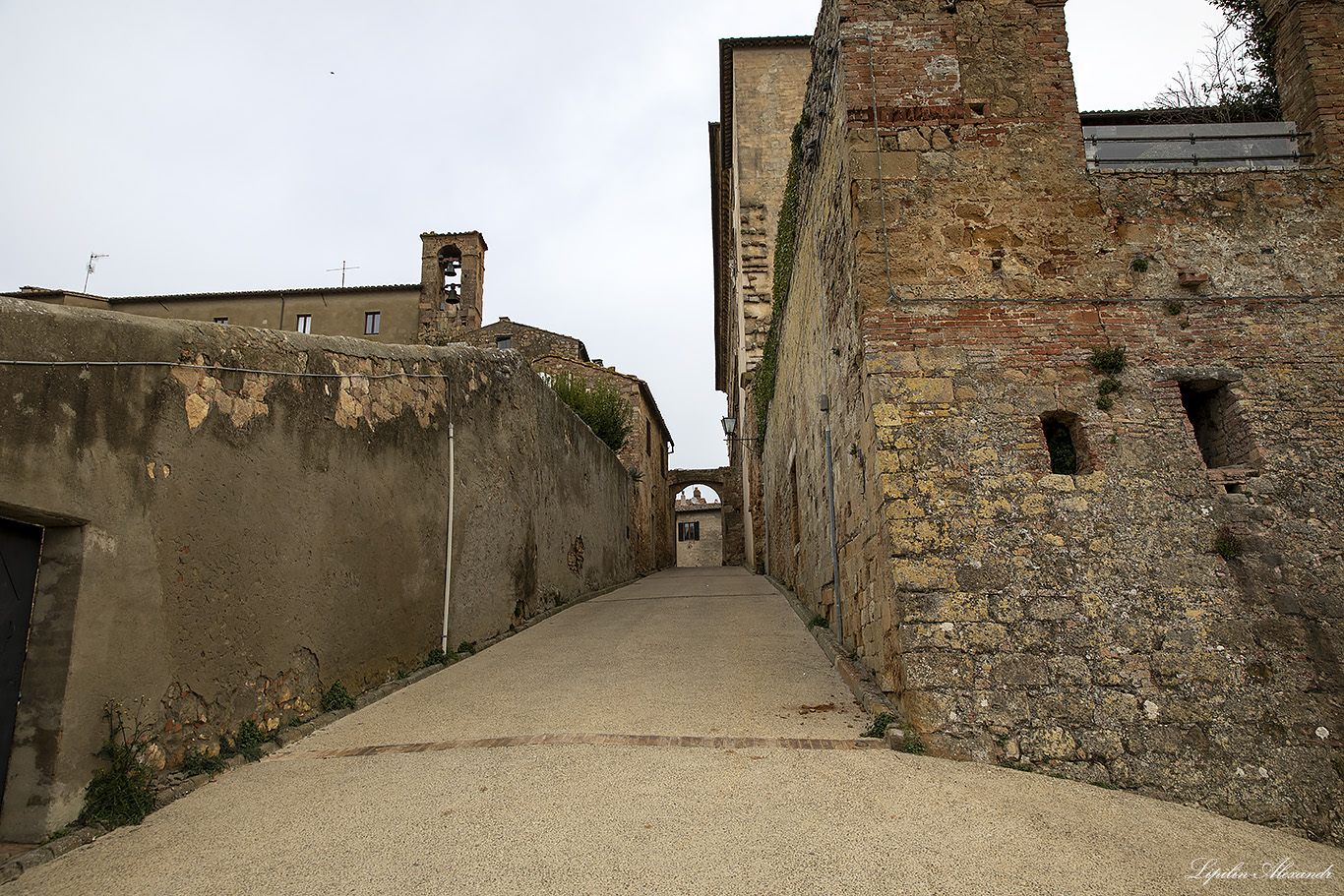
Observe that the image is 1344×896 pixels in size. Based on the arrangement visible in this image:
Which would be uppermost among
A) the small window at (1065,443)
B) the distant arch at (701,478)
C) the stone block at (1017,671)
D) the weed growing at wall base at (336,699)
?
the distant arch at (701,478)

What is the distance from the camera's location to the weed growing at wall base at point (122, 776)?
3.07m

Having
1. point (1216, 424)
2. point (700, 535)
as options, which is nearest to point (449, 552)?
point (1216, 424)

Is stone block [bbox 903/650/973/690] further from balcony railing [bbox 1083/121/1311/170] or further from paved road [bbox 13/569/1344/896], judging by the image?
balcony railing [bbox 1083/121/1311/170]

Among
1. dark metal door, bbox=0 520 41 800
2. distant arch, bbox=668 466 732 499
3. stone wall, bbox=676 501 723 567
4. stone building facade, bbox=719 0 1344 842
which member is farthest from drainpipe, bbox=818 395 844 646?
stone wall, bbox=676 501 723 567

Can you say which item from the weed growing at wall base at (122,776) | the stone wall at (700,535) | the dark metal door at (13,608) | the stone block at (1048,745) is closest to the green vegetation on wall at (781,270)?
the stone block at (1048,745)

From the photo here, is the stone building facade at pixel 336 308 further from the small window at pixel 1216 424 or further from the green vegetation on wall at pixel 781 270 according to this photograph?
the small window at pixel 1216 424

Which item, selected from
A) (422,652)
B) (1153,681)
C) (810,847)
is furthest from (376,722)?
(1153,681)

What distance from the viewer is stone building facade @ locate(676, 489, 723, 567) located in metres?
34.7

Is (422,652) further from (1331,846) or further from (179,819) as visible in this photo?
(1331,846)

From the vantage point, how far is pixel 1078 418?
4.54m

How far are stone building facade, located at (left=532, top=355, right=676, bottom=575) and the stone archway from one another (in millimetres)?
2832

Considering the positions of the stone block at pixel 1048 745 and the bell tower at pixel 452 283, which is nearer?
the stone block at pixel 1048 745

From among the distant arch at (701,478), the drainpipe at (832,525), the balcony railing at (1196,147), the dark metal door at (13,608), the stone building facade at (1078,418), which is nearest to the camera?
the dark metal door at (13,608)

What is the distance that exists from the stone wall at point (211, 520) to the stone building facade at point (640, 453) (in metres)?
11.6
